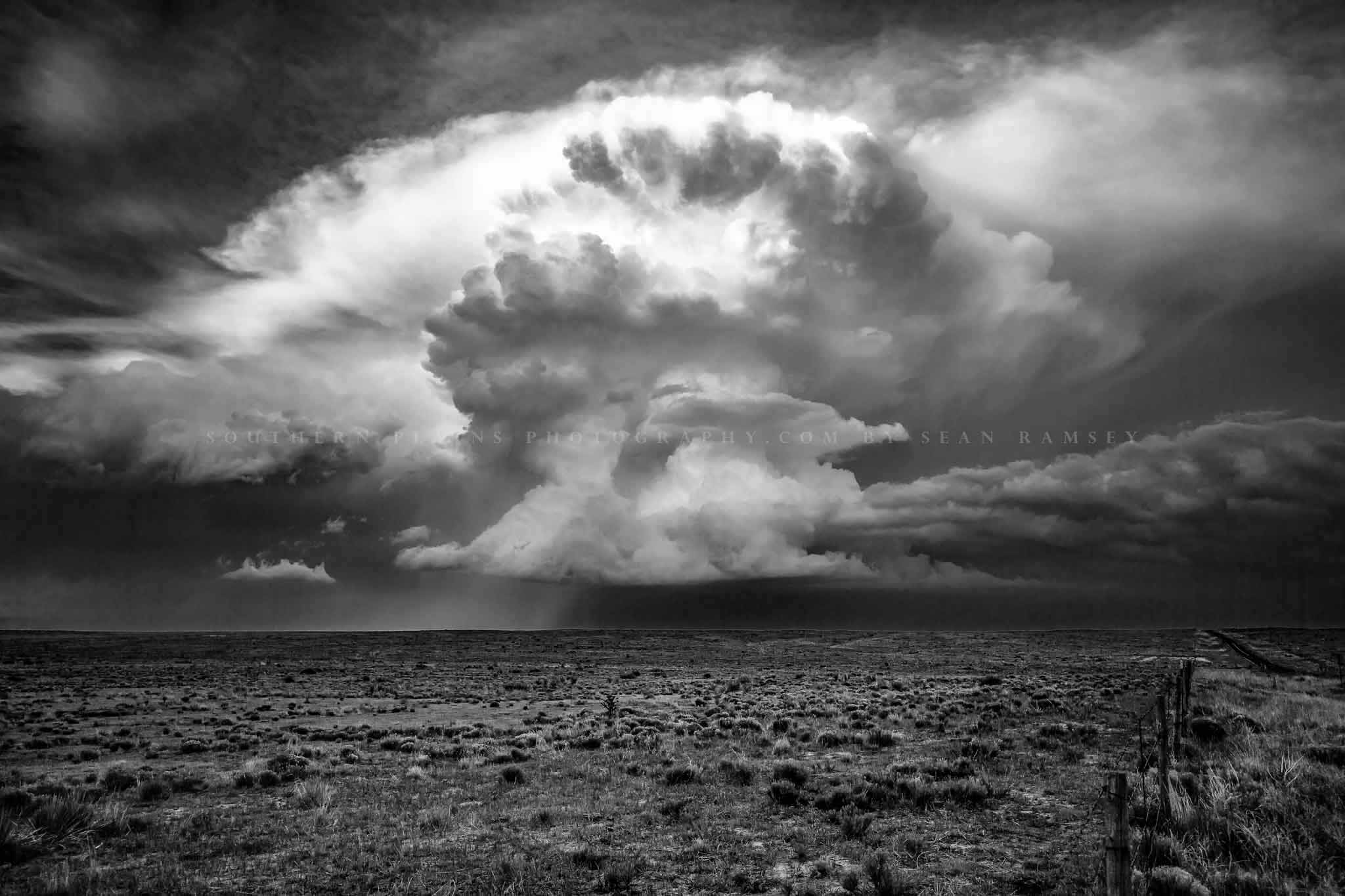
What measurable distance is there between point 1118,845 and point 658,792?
37.9 ft

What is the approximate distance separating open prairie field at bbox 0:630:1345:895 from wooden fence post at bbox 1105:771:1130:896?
126 inches

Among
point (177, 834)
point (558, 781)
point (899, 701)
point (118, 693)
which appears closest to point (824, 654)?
point (899, 701)

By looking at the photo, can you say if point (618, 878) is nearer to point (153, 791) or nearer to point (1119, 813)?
point (1119, 813)

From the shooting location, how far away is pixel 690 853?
1175cm

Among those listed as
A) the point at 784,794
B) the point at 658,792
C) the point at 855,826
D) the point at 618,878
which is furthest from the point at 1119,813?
the point at 658,792

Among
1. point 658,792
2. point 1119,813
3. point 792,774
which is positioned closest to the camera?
point 1119,813

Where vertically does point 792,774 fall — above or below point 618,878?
below

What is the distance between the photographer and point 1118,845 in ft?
20.4

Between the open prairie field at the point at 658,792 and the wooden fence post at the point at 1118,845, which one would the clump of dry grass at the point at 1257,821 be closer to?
the open prairie field at the point at 658,792

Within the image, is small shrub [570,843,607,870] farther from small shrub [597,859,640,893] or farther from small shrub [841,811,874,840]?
small shrub [841,811,874,840]

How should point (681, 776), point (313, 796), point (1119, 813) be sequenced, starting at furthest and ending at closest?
point (681, 776), point (313, 796), point (1119, 813)

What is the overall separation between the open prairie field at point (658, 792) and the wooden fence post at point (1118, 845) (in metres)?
3.20

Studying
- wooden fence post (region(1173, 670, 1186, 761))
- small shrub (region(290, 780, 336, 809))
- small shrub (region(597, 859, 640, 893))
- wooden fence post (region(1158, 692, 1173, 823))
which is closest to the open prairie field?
small shrub (region(597, 859, 640, 893))

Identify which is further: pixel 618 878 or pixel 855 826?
pixel 855 826
